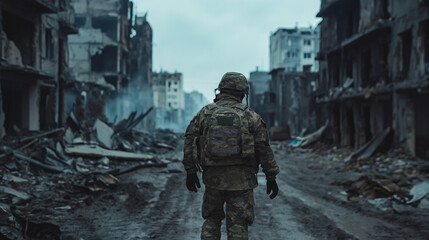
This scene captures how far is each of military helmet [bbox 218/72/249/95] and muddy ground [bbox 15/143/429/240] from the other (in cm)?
200

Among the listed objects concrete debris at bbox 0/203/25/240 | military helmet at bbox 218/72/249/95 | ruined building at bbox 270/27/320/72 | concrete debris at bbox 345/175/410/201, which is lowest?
concrete debris at bbox 345/175/410/201

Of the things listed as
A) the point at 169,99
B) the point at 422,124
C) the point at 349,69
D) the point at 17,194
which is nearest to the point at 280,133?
the point at 349,69

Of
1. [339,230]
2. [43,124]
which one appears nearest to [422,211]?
[339,230]

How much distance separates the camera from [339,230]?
16.7 ft

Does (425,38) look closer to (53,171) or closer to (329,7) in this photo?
(329,7)

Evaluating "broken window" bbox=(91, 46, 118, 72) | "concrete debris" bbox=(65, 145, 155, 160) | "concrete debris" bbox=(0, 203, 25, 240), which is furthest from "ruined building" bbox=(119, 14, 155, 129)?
"concrete debris" bbox=(0, 203, 25, 240)

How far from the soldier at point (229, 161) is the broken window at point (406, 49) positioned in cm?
1216

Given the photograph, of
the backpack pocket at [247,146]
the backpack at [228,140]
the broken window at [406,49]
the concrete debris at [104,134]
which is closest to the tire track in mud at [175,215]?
the backpack at [228,140]

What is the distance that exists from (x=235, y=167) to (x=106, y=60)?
30899mm

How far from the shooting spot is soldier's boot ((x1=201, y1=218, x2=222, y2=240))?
3.63m

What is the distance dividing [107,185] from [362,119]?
45.0 ft

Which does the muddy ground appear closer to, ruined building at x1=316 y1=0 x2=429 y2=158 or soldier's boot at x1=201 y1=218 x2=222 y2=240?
soldier's boot at x1=201 y1=218 x2=222 y2=240

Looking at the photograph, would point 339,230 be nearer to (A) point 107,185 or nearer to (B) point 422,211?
(B) point 422,211

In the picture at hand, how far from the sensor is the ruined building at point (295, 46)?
198 ft
